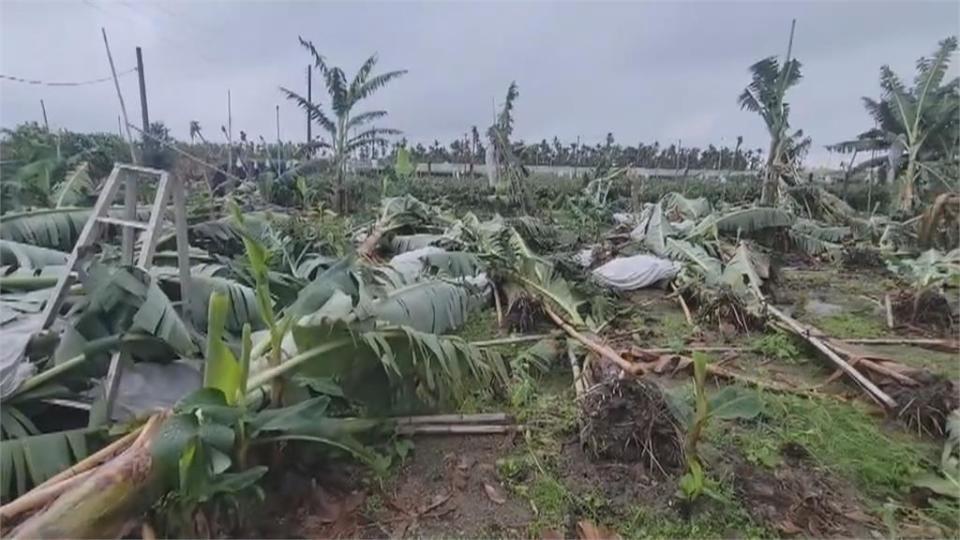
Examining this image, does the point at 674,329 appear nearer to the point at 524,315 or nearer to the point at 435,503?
the point at 524,315

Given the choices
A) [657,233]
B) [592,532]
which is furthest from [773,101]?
[592,532]

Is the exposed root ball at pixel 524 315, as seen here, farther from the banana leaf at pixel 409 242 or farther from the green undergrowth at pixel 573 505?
the banana leaf at pixel 409 242

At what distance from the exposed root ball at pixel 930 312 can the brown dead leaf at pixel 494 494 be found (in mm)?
5449

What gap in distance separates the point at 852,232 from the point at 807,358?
29.5 ft

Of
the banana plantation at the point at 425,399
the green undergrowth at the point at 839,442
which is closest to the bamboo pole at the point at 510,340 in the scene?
the banana plantation at the point at 425,399

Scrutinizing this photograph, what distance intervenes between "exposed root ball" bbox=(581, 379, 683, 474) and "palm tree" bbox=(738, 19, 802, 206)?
1133cm

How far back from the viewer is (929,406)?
3.32 metres

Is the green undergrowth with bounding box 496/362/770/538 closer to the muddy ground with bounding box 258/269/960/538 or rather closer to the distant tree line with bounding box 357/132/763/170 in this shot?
the muddy ground with bounding box 258/269/960/538

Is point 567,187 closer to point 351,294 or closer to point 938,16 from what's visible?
point 938,16

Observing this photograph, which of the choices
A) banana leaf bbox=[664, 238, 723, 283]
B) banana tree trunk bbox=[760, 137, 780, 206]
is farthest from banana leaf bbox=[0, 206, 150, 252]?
banana tree trunk bbox=[760, 137, 780, 206]

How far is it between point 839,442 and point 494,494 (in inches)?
81.1

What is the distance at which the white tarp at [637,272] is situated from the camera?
7273 mm

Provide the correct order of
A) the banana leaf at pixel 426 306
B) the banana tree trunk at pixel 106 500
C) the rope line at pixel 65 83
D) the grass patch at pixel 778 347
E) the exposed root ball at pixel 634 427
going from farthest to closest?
1. the rope line at pixel 65 83
2. the grass patch at pixel 778 347
3. the banana leaf at pixel 426 306
4. the exposed root ball at pixel 634 427
5. the banana tree trunk at pixel 106 500

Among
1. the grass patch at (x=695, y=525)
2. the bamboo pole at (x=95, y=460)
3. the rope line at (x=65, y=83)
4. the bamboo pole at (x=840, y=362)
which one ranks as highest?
the rope line at (x=65, y=83)
